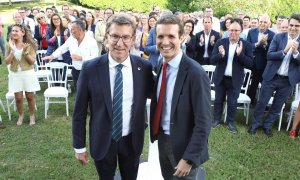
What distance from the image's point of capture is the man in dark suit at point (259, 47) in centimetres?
700

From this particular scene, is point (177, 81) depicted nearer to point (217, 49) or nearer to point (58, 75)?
point (217, 49)

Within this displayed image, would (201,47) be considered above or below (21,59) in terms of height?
above

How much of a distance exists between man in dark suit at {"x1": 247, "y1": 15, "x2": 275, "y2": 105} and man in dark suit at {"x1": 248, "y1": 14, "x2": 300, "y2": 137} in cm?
135

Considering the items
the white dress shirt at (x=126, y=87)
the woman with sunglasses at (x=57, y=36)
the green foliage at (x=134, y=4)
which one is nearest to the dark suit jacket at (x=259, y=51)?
the woman with sunglasses at (x=57, y=36)

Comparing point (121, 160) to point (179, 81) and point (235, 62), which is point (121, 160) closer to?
point (179, 81)

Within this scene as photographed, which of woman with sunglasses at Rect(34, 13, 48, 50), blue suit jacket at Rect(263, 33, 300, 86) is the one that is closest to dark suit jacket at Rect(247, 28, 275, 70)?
blue suit jacket at Rect(263, 33, 300, 86)

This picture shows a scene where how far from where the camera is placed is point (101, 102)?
8.66 ft

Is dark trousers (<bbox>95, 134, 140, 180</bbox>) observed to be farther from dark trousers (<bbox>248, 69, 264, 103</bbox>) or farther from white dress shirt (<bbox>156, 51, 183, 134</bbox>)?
dark trousers (<bbox>248, 69, 264, 103</bbox>)

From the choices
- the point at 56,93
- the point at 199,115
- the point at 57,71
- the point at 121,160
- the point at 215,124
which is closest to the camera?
the point at 199,115

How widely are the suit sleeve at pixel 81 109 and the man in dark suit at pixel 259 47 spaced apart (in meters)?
5.34

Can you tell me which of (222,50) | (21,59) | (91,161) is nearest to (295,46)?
(222,50)

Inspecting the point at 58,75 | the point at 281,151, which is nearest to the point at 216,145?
the point at 281,151

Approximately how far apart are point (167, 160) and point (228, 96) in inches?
135

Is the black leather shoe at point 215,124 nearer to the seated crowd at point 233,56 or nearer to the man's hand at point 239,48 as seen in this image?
the seated crowd at point 233,56
